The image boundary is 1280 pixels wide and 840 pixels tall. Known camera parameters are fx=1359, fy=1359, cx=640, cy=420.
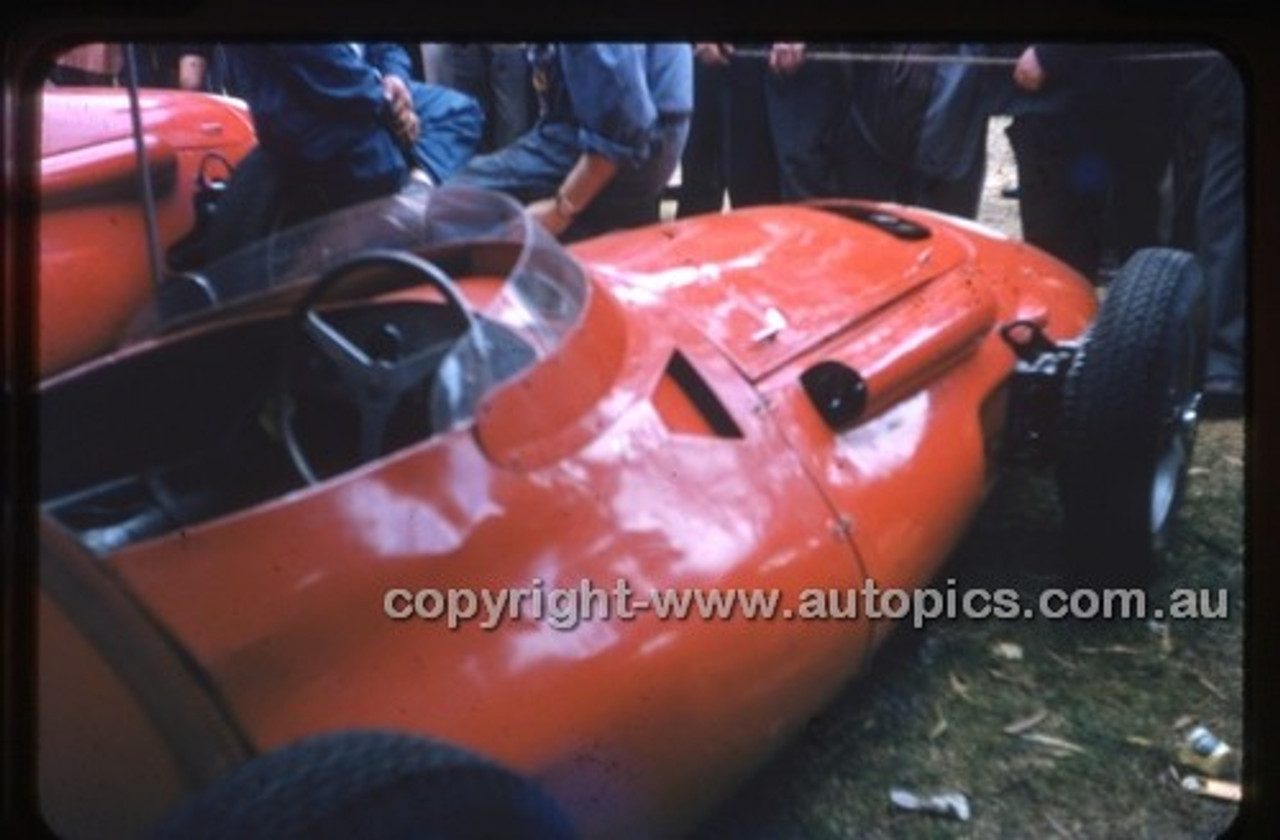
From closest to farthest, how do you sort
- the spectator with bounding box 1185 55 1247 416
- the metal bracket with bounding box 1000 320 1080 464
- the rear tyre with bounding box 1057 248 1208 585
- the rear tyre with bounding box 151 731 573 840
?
1. the rear tyre with bounding box 151 731 573 840
2. the spectator with bounding box 1185 55 1247 416
3. the rear tyre with bounding box 1057 248 1208 585
4. the metal bracket with bounding box 1000 320 1080 464

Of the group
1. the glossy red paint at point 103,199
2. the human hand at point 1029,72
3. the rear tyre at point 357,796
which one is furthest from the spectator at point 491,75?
the rear tyre at point 357,796

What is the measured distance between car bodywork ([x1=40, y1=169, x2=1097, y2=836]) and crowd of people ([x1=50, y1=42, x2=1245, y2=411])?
80 mm

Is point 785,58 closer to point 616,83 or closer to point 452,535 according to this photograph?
point 616,83

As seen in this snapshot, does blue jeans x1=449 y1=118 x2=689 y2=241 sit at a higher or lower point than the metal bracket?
higher

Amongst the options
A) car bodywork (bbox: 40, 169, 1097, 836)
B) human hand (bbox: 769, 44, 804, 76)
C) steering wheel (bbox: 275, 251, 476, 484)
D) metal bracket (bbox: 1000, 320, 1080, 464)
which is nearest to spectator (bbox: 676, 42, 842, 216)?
human hand (bbox: 769, 44, 804, 76)

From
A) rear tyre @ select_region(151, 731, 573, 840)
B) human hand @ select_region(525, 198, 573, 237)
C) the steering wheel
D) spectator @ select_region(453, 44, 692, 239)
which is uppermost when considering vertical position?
spectator @ select_region(453, 44, 692, 239)

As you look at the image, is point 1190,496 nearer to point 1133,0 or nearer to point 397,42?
point 1133,0

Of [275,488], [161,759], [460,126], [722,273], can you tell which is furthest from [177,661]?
[722,273]

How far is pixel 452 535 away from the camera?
1396 millimetres

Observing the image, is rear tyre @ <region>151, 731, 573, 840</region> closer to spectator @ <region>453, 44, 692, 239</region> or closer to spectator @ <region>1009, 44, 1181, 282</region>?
spectator @ <region>453, 44, 692, 239</region>

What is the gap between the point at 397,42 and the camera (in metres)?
1.45

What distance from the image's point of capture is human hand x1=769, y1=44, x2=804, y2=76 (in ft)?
4.89

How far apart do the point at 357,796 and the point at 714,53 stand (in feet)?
2.78

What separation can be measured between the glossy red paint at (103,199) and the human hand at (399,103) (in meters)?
0.16
